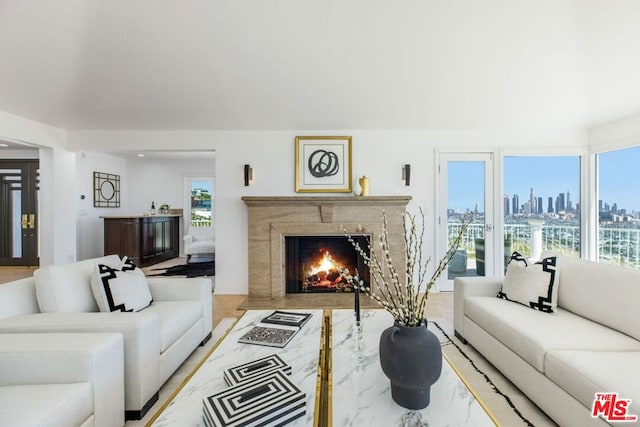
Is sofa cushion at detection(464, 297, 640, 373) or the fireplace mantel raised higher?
the fireplace mantel

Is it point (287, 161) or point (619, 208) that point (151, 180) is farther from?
point (619, 208)

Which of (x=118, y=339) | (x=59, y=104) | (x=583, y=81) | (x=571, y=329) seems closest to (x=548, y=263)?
(x=571, y=329)

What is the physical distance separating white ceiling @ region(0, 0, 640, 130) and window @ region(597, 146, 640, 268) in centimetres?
62

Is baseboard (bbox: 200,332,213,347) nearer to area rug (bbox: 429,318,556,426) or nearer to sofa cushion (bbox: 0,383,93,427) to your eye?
sofa cushion (bbox: 0,383,93,427)

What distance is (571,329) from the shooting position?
76.1 inches

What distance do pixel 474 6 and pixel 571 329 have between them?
2.33 metres

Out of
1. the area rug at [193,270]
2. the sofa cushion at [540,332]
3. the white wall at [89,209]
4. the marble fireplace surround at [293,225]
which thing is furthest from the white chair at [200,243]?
the sofa cushion at [540,332]

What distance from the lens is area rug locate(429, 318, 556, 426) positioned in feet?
5.60

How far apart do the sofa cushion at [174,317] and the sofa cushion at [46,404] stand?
617 mm

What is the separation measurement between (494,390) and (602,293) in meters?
1.02

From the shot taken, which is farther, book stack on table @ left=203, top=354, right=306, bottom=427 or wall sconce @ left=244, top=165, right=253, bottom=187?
wall sconce @ left=244, top=165, right=253, bottom=187

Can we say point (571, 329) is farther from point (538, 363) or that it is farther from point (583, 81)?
point (583, 81)

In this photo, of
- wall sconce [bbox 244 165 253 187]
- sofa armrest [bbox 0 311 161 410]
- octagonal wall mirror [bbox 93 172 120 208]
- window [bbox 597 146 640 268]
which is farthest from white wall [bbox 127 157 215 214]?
window [bbox 597 146 640 268]

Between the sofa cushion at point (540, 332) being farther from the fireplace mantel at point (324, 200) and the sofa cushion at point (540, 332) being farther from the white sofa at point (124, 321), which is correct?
the white sofa at point (124, 321)
